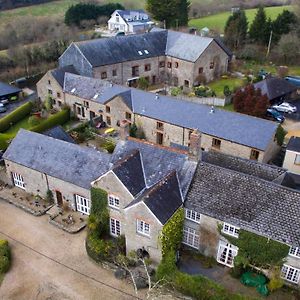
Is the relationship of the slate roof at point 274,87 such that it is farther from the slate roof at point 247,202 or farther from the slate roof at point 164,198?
the slate roof at point 164,198

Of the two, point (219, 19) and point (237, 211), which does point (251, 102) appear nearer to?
point (237, 211)

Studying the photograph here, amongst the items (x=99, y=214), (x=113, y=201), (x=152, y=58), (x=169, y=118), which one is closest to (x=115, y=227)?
(x=99, y=214)

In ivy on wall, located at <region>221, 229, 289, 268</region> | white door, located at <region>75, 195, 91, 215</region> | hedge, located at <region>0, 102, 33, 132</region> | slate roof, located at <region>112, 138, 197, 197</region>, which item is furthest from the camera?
hedge, located at <region>0, 102, 33, 132</region>

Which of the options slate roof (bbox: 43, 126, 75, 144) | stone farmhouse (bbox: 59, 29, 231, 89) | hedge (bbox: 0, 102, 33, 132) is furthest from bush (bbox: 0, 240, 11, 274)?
stone farmhouse (bbox: 59, 29, 231, 89)

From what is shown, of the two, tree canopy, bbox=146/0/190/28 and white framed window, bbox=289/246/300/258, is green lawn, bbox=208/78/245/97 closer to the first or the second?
tree canopy, bbox=146/0/190/28

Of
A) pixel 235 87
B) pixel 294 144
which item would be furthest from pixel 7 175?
pixel 235 87

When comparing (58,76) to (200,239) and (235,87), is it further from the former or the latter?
(200,239)

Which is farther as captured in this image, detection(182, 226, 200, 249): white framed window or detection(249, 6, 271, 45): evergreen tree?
detection(249, 6, 271, 45): evergreen tree

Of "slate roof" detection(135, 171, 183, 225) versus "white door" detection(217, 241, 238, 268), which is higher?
"slate roof" detection(135, 171, 183, 225)
